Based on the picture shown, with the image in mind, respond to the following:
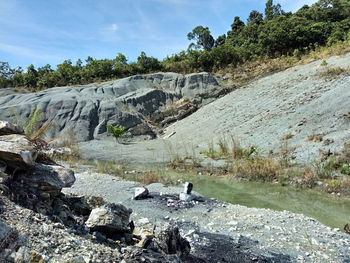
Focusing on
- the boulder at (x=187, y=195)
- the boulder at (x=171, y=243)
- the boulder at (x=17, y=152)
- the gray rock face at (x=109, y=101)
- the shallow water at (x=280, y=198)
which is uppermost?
the gray rock face at (x=109, y=101)

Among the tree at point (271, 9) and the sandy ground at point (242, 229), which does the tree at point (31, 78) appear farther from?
the tree at point (271, 9)

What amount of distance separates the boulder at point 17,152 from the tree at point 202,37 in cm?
4241

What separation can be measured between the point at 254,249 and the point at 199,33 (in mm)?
43269

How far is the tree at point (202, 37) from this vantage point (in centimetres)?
4569

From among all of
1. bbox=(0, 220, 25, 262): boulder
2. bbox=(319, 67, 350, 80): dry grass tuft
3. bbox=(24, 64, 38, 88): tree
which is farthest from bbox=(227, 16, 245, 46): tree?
bbox=(0, 220, 25, 262): boulder

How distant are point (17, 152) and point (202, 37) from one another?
4402cm

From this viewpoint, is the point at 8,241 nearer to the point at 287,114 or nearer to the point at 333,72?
the point at 287,114

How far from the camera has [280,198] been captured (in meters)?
9.59

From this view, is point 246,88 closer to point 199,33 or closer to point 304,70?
point 304,70

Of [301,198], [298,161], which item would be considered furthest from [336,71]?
[301,198]

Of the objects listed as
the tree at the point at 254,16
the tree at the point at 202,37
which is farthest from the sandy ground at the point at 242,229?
the tree at the point at 254,16

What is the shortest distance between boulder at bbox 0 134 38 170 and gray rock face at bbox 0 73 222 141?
18.2 meters

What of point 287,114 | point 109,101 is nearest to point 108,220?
point 287,114

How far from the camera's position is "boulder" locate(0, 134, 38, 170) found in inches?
178
